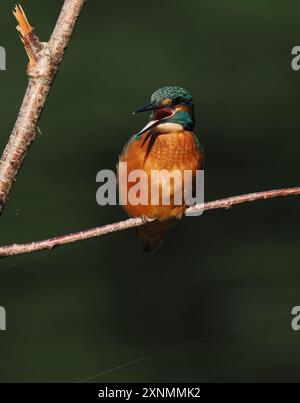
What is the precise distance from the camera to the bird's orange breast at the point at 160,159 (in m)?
1.79

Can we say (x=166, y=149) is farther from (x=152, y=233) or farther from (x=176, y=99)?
(x=152, y=233)

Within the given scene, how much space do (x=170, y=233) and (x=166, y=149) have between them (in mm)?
1867

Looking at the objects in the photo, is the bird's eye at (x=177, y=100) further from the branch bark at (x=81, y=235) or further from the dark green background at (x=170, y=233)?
the dark green background at (x=170, y=233)

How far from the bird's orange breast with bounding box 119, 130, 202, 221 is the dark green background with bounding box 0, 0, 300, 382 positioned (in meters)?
1.51

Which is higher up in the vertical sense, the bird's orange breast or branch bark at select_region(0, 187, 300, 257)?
the bird's orange breast

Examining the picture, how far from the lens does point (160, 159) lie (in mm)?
1819

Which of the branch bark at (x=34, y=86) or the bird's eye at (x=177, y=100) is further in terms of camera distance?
the bird's eye at (x=177, y=100)

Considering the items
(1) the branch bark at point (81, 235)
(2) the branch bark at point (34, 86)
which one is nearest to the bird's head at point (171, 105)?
(1) the branch bark at point (81, 235)

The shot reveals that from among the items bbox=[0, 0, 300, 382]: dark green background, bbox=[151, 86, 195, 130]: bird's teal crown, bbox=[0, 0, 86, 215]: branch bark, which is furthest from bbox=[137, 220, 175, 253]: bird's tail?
bbox=[0, 0, 300, 382]: dark green background

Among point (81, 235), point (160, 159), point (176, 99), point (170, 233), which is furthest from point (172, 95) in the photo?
point (170, 233)

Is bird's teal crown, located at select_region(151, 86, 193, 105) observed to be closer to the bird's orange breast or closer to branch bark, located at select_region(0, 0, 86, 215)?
the bird's orange breast

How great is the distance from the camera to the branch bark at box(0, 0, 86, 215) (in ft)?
3.49

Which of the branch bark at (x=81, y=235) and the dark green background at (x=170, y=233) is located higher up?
the dark green background at (x=170, y=233)

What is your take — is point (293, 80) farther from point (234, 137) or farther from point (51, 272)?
point (51, 272)
